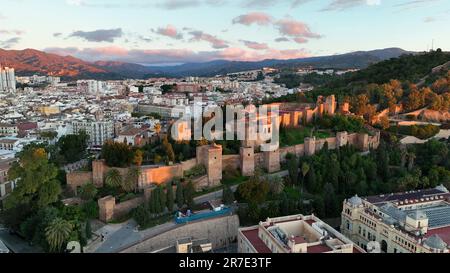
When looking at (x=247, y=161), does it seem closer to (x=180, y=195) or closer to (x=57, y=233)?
(x=180, y=195)

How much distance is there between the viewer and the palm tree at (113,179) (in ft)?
38.1

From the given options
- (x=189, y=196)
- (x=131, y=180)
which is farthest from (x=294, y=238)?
(x=131, y=180)

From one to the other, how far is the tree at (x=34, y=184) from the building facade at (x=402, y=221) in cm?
764

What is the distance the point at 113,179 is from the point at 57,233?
2460mm

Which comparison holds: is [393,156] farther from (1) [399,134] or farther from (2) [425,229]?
(2) [425,229]

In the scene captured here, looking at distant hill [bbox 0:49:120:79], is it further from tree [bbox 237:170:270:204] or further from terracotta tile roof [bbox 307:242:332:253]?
terracotta tile roof [bbox 307:242:332:253]

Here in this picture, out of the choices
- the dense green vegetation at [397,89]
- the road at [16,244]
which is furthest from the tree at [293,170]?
the road at [16,244]

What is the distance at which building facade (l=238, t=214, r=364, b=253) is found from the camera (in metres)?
7.85

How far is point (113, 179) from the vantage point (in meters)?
11.6

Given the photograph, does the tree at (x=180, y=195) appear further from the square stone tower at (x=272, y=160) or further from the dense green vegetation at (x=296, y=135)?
the dense green vegetation at (x=296, y=135)

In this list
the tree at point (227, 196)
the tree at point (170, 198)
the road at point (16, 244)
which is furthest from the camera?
the tree at point (227, 196)

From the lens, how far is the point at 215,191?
1204cm

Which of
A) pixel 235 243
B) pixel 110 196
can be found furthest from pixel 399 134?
pixel 110 196

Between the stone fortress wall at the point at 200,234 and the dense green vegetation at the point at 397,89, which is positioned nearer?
the stone fortress wall at the point at 200,234
